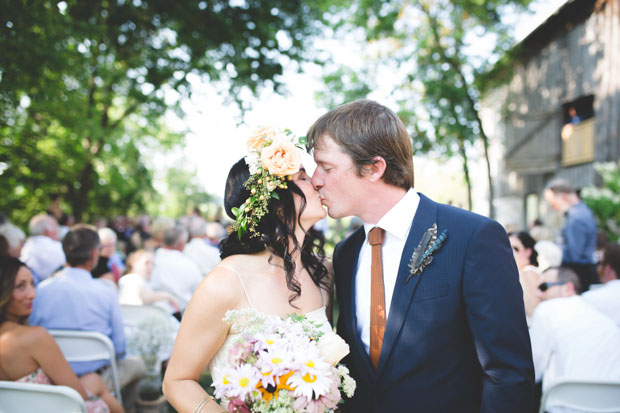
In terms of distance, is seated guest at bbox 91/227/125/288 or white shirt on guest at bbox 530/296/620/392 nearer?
white shirt on guest at bbox 530/296/620/392

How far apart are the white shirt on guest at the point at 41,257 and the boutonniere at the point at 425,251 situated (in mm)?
6336

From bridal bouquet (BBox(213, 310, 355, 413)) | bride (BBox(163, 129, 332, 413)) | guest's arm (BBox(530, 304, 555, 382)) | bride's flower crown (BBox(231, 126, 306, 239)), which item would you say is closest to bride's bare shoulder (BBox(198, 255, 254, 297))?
bride (BBox(163, 129, 332, 413))

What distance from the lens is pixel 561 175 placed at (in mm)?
16234

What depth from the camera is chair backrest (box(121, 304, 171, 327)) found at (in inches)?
213

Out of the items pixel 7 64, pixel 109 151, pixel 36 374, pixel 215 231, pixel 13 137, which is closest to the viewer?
pixel 36 374

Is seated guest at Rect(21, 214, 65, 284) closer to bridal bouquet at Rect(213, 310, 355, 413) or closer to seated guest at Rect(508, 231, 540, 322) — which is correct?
bridal bouquet at Rect(213, 310, 355, 413)

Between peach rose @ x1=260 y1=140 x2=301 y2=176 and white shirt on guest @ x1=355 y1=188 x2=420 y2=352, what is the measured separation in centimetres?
56

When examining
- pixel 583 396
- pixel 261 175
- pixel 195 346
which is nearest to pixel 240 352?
pixel 195 346

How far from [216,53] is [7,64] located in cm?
334

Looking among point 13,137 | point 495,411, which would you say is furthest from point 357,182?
point 13,137

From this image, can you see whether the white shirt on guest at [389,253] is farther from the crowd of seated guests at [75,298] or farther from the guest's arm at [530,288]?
the guest's arm at [530,288]

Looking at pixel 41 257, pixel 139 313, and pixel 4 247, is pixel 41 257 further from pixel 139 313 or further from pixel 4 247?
pixel 139 313

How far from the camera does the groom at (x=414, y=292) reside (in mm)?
1941

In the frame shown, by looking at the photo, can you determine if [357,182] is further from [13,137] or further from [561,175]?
[561,175]
